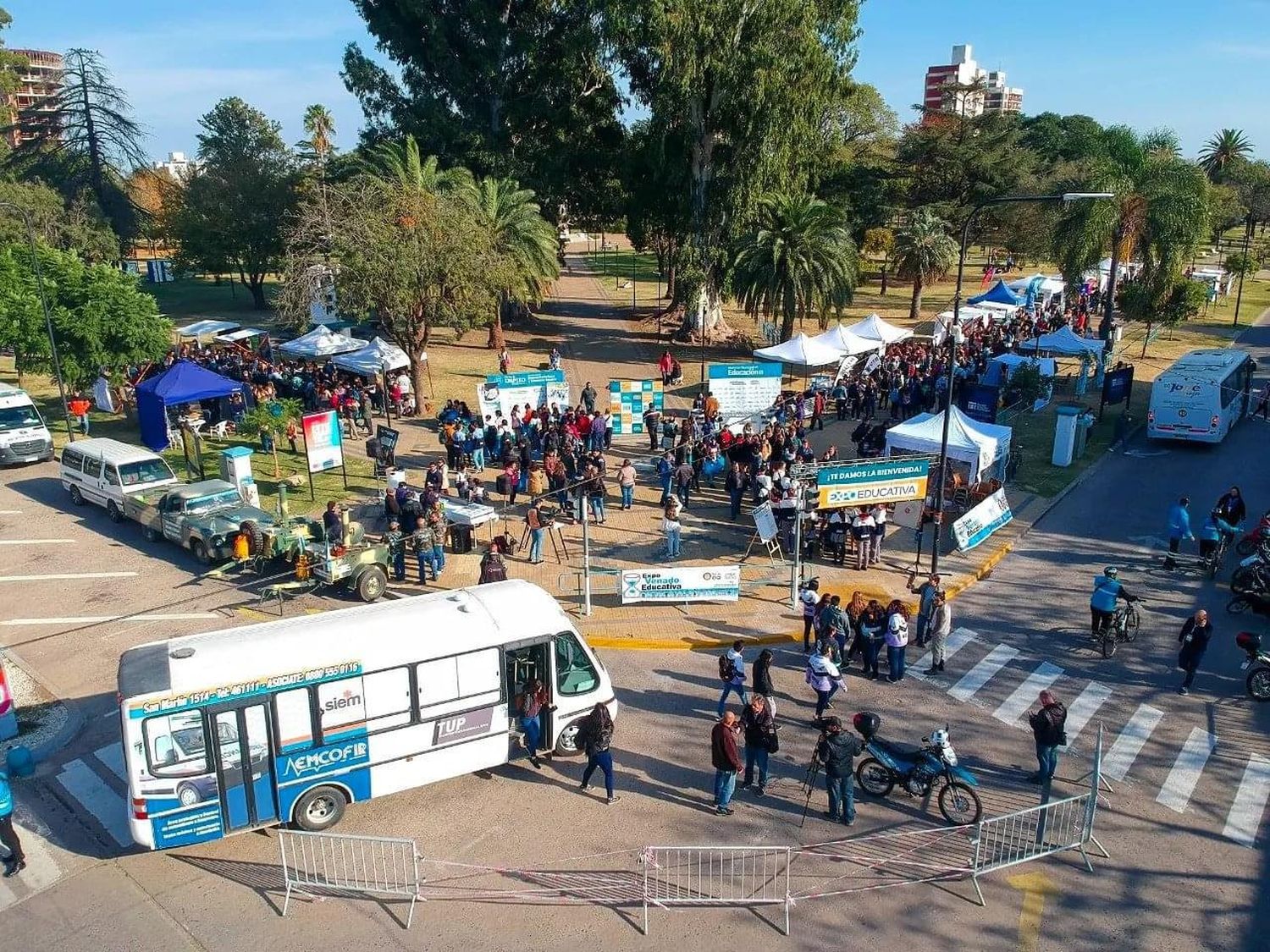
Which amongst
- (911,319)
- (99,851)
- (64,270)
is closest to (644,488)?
(99,851)

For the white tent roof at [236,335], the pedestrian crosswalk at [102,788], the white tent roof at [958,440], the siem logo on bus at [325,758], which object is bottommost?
the pedestrian crosswalk at [102,788]

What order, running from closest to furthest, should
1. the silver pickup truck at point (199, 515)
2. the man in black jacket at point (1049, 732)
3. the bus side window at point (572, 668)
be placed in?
the man in black jacket at point (1049, 732), the bus side window at point (572, 668), the silver pickup truck at point (199, 515)

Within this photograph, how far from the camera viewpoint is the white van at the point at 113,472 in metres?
21.9

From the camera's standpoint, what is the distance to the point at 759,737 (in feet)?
37.7

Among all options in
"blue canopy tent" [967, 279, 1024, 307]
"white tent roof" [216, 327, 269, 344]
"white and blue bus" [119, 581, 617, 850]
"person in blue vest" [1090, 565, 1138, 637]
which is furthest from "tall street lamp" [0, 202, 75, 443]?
"blue canopy tent" [967, 279, 1024, 307]

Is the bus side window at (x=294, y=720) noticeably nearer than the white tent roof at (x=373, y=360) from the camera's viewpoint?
Yes

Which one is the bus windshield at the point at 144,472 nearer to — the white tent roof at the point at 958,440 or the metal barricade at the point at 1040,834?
the white tent roof at the point at 958,440

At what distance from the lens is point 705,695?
46.9 feet

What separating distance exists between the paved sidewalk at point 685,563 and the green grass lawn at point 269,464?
133 centimetres

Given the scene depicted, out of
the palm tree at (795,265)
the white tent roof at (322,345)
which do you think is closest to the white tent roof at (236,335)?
the white tent roof at (322,345)

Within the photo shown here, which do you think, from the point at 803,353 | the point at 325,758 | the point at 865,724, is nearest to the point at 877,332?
the point at 803,353

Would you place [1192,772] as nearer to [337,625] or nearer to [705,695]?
[705,695]

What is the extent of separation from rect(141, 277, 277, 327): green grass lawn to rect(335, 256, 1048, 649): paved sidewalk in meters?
32.4

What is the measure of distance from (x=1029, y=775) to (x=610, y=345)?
36438 millimetres
